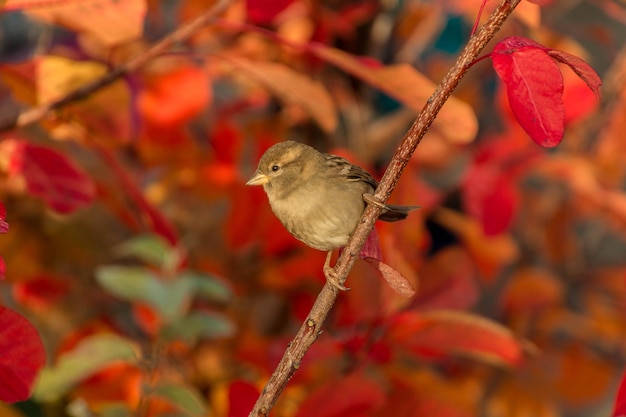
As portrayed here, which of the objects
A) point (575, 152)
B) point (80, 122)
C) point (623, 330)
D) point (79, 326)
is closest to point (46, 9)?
point (80, 122)

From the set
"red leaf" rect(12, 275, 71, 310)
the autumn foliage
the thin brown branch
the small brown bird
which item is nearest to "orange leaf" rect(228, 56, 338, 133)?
the autumn foliage

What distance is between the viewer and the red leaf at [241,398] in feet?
2.78

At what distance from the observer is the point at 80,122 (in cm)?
117

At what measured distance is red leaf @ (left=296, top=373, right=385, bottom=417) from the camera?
96cm

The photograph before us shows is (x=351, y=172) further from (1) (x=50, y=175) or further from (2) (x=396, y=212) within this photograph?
(1) (x=50, y=175)

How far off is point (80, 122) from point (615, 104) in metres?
1.19

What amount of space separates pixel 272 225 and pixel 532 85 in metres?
0.90

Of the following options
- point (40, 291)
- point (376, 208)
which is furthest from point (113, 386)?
point (376, 208)

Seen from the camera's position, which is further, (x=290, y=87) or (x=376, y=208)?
(x=290, y=87)

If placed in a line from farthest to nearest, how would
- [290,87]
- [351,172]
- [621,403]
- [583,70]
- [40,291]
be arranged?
[40,291] → [290,87] → [351,172] → [621,403] → [583,70]

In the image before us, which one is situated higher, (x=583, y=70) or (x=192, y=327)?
(x=583, y=70)

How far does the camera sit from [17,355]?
655 mm

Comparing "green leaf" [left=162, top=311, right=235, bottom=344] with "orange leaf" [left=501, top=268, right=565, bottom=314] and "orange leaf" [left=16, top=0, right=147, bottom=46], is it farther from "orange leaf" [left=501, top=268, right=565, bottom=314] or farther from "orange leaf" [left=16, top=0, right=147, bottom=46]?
"orange leaf" [left=501, top=268, right=565, bottom=314]

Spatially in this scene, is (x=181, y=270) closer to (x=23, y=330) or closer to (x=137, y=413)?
(x=137, y=413)
